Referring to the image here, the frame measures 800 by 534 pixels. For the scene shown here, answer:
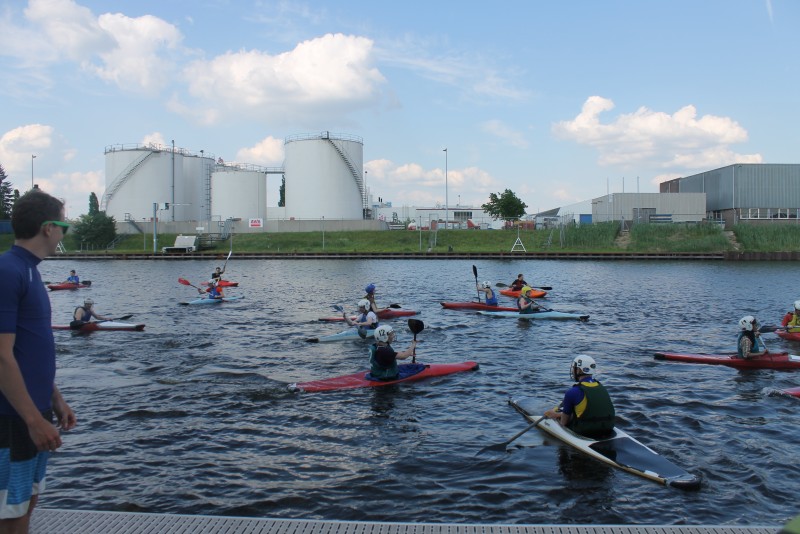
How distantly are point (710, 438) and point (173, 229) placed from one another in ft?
293

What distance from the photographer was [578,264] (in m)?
64.0

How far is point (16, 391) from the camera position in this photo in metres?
4.28

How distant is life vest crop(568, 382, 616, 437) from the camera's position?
10.8m

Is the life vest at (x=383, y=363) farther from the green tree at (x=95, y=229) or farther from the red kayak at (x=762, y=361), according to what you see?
the green tree at (x=95, y=229)

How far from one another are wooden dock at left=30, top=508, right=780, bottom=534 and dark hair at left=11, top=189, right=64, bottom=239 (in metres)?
3.34

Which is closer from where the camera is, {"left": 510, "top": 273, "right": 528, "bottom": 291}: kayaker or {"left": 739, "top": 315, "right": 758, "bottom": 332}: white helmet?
{"left": 739, "top": 315, "right": 758, "bottom": 332}: white helmet

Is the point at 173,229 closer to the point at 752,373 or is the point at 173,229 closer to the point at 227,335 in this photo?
the point at 227,335

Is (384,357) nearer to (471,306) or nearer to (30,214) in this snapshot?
(30,214)

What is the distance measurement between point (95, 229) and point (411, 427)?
84084 mm

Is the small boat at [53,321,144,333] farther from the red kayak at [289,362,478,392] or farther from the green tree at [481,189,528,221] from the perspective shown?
the green tree at [481,189,528,221]

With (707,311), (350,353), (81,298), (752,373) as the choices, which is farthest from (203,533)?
(81,298)

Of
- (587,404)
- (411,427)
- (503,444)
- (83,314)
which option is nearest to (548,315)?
(411,427)

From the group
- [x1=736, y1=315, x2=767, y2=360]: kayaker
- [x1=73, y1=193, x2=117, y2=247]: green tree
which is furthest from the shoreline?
[x1=736, y1=315, x2=767, y2=360]: kayaker

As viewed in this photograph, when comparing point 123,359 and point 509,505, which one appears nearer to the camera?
point 509,505
